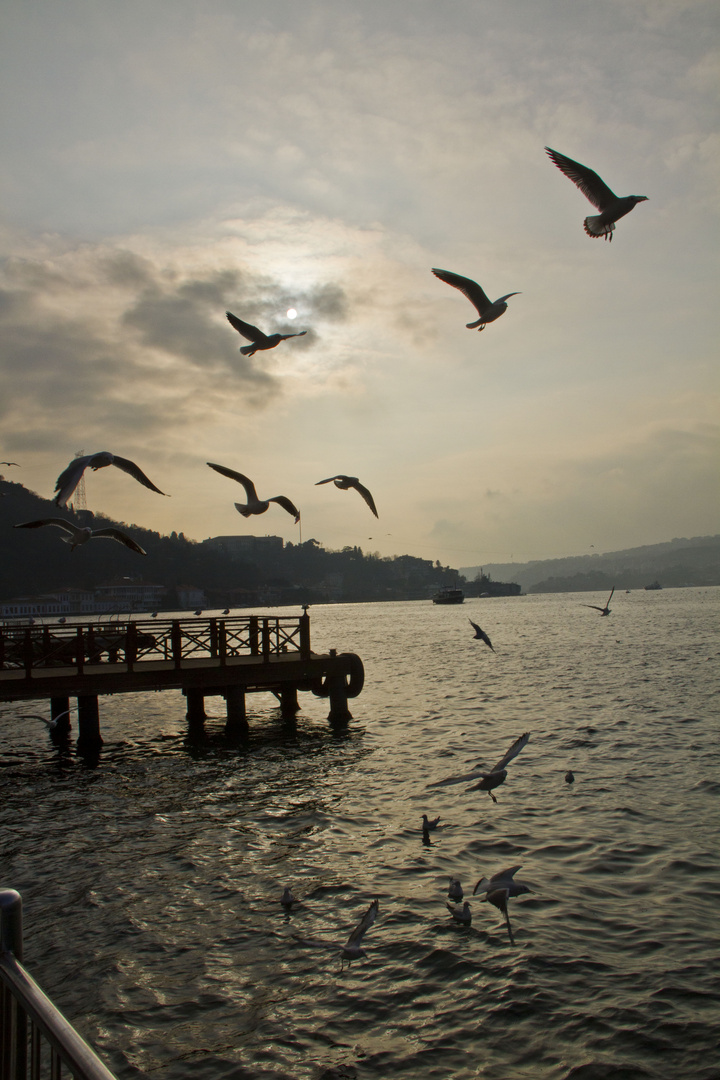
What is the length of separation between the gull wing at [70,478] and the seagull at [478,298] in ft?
16.7

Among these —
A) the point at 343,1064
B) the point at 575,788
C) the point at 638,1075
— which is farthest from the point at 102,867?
the point at 575,788

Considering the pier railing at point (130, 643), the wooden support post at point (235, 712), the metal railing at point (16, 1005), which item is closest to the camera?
the metal railing at point (16, 1005)

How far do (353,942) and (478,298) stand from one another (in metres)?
8.01

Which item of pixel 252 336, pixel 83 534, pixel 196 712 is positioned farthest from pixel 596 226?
pixel 196 712

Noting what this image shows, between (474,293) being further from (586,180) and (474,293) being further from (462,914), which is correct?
(462,914)

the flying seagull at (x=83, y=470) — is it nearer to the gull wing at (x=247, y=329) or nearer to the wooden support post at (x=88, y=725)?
the gull wing at (x=247, y=329)

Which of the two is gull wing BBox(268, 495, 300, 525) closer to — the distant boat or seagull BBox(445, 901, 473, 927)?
seagull BBox(445, 901, 473, 927)

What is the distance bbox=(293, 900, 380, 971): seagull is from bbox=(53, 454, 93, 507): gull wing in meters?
5.30

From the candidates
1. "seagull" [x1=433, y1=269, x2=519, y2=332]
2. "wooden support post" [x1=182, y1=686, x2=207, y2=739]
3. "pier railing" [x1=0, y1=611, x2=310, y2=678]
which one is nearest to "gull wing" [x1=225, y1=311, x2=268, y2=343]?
"seagull" [x1=433, y1=269, x2=519, y2=332]

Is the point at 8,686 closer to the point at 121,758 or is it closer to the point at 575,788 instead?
the point at 121,758

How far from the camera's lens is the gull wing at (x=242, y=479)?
10.9 m

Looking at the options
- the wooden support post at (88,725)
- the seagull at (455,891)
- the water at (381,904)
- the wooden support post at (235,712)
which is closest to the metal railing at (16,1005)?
the water at (381,904)

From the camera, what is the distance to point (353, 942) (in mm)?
8766

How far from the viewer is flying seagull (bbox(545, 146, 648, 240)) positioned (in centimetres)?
835
